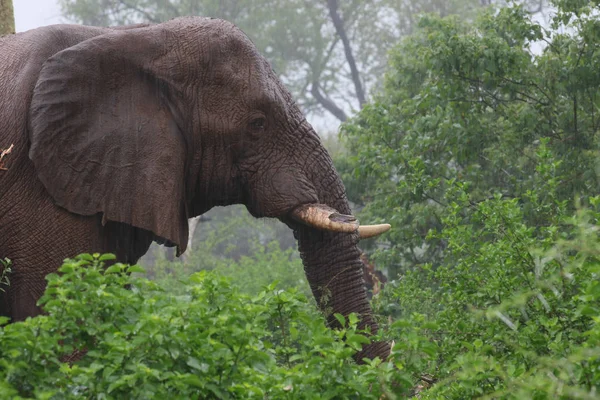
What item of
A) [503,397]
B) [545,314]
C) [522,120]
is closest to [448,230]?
[545,314]

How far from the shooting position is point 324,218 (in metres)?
4.96

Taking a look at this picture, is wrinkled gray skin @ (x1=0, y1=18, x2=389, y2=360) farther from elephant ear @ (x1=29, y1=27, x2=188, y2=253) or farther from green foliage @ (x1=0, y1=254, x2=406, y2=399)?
green foliage @ (x1=0, y1=254, x2=406, y2=399)

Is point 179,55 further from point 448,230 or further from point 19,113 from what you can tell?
point 448,230

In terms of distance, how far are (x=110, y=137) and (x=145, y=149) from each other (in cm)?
15

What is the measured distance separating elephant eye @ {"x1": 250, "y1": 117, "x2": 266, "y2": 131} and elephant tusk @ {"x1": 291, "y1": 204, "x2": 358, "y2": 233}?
41 cm

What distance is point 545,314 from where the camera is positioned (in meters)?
4.06

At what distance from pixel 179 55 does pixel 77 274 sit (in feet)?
7.15

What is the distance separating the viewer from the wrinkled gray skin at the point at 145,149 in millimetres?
4750

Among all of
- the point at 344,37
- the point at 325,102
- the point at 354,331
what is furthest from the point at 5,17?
the point at 325,102

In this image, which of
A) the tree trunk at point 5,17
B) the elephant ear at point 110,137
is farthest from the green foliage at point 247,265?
the tree trunk at point 5,17

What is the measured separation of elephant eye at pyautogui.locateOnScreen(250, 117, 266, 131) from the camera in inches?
203

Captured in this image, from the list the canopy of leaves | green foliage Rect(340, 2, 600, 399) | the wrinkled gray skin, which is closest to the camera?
green foliage Rect(340, 2, 600, 399)

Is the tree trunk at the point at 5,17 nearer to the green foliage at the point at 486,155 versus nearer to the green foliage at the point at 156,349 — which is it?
the green foliage at the point at 486,155

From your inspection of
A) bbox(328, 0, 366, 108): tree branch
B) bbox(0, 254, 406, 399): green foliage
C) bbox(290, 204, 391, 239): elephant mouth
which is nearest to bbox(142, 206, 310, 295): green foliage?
bbox(290, 204, 391, 239): elephant mouth
